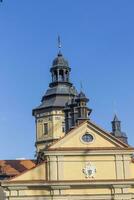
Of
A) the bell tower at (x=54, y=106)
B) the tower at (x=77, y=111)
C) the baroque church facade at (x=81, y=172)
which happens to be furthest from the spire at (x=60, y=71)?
the baroque church facade at (x=81, y=172)

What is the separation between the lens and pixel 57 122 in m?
71.4

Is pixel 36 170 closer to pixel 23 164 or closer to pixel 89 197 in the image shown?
pixel 89 197

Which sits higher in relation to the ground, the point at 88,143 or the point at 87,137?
the point at 87,137

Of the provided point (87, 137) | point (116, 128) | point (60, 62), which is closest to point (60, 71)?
point (60, 62)

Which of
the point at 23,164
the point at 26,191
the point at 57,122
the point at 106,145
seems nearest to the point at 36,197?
the point at 26,191

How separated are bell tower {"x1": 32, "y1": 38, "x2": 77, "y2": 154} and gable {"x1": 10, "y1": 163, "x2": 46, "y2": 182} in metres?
21.0

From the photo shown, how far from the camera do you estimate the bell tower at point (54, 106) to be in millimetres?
71250

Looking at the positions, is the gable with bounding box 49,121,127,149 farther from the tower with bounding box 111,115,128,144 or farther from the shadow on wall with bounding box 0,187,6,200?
the tower with bounding box 111,115,128,144

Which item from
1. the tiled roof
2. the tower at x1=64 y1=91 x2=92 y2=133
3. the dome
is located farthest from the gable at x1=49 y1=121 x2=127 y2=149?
the dome

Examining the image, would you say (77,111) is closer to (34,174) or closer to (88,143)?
(88,143)

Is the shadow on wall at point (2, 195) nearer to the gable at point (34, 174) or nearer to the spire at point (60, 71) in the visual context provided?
the gable at point (34, 174)

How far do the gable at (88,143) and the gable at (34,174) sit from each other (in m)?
2.10

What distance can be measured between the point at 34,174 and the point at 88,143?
5.52m

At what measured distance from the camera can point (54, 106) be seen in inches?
2844
